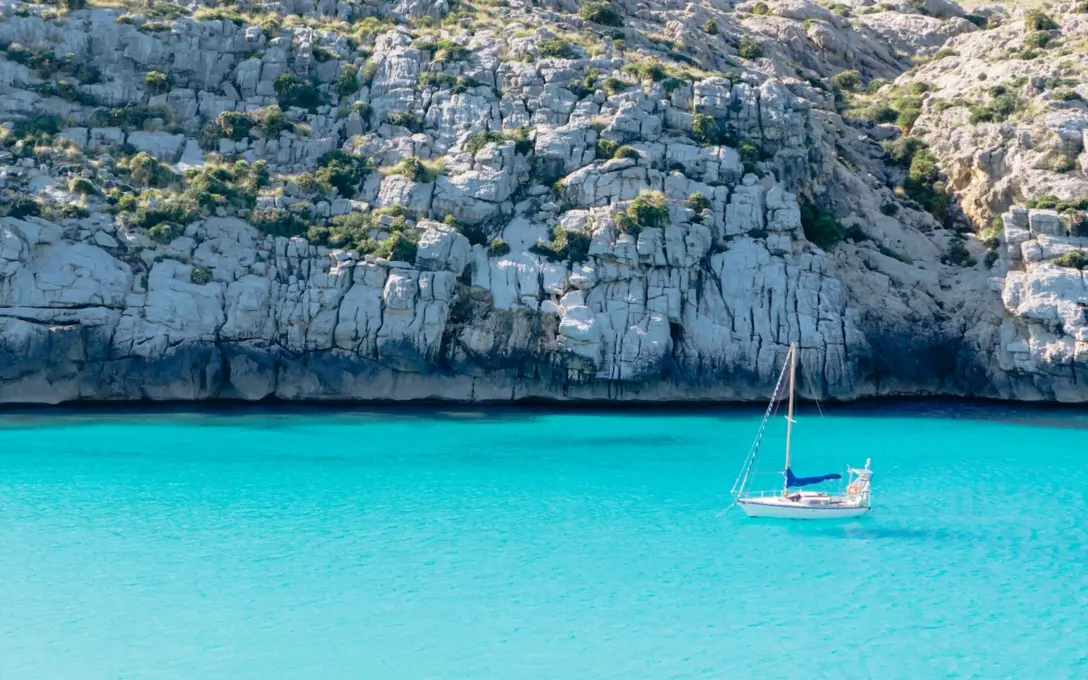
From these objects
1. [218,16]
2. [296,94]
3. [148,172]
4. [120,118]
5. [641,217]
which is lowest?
[641,217]

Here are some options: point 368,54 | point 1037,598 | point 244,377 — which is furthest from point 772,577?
point 368,54

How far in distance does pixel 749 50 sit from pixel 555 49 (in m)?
19.2

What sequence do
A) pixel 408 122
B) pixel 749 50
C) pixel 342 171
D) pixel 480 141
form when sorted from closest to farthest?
pixel 342 171
pixel 480 141
pixel 408 122
pixel 749 50

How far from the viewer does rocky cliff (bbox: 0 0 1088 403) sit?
5203 centimetres

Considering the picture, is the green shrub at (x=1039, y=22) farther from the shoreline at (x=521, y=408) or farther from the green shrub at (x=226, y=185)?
the green shrub at (x=226, y=185)

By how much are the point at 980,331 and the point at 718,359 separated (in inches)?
576

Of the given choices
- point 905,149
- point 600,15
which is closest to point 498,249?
point 600,15

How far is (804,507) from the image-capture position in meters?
34.0

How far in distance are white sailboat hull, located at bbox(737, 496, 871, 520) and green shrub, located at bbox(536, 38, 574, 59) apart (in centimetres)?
3719

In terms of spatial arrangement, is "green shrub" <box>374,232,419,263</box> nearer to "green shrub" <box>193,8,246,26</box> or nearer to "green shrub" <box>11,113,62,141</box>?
"green shrub" <box>11,113,62,141</box>

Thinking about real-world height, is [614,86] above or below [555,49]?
below

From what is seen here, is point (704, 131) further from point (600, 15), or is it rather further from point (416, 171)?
point (600, 15)

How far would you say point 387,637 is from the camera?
24219mm

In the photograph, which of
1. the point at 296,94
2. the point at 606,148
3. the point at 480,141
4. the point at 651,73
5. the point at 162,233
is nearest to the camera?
the point at 162,233
